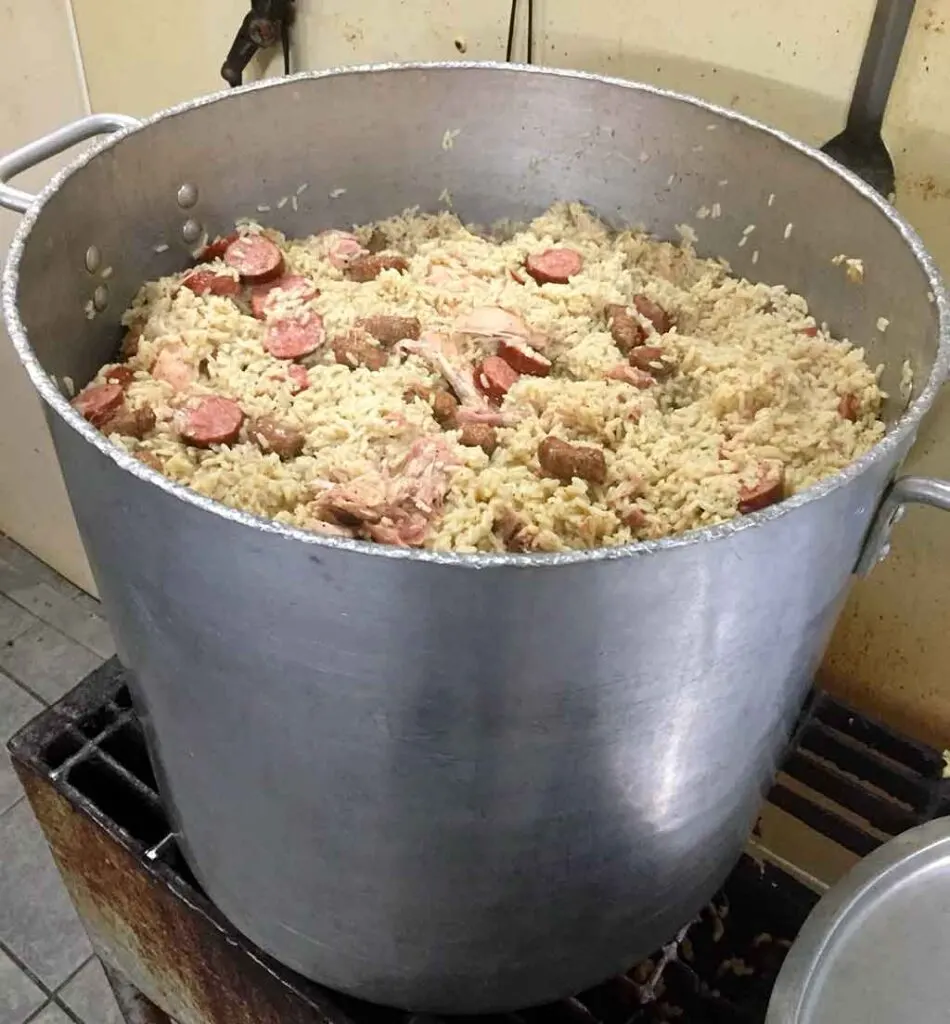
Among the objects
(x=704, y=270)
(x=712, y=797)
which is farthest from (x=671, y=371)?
(x=712, y=797)

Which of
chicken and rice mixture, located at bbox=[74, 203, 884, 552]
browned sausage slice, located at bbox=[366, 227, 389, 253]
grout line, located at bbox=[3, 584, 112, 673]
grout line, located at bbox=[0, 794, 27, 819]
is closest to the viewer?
chicken and rice mixture, located at bbox=[74, 203, 884, 552]

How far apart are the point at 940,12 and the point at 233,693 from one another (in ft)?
2.16

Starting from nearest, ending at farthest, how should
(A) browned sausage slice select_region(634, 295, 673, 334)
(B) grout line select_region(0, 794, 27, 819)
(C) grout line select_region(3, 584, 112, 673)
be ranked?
(A) browned sausage slice select_region(634, 295, 673, 334) < (B) grout line select_region(0, 794, 27, 819) < (C) grout line select_region(3, 584, 112, 673)

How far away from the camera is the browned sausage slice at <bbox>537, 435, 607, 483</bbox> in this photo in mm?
721

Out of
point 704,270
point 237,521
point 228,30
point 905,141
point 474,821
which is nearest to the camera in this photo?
point 237,521

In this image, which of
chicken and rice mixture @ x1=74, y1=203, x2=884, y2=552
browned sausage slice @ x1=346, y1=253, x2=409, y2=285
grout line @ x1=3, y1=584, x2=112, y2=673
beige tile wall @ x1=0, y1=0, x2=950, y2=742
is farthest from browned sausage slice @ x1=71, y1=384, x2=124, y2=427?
grout line @ x1=3, y1=584, x2=112, y2=673

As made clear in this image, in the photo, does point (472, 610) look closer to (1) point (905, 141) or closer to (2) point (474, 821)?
(2) point (474, 821)

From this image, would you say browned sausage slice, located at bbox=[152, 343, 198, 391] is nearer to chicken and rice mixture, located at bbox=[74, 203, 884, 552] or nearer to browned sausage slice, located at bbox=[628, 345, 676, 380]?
chicken and rice mixture, located at bbox=[74, 203, 884, 552]

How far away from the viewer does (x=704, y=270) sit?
0.94 meters

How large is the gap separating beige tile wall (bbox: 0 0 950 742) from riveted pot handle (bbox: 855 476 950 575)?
1.08ft

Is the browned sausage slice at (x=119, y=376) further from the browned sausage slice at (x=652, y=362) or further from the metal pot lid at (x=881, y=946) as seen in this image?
the metal pot lid at (x=881, y=946)

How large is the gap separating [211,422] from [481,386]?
0.20m

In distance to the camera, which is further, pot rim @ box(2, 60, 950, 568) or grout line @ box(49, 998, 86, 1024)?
grout line @ box(49, 998, 86, 1024)

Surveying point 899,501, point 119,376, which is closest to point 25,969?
point 119,376
